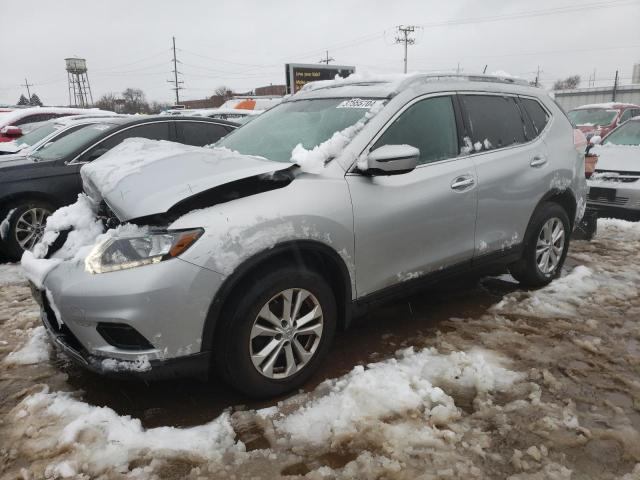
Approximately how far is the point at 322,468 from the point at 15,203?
4.57 metres

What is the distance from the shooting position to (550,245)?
13.9ft

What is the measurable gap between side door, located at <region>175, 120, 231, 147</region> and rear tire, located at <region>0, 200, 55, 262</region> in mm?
1896

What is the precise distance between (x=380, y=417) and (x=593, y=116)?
45.4ft

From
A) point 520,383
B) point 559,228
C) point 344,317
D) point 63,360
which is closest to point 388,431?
point 344,317

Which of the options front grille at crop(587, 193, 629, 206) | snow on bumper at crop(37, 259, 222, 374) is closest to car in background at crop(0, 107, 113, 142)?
snow on bumper at crop(37, 259, 222, 374)

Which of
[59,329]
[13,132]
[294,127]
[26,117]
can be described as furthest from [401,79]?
[26,117]

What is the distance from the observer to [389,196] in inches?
115

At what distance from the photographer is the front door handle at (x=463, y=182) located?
3286 mm

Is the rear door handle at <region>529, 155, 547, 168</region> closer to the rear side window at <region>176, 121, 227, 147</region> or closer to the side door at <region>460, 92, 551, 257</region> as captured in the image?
the side door at <region>460, 92, 551, 257</region>

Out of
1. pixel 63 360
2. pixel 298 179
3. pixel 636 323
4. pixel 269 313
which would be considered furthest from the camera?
pixel 636 323

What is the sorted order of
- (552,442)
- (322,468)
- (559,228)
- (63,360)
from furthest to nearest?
(559,228)
(63,360)
(552,442)
(322,468)

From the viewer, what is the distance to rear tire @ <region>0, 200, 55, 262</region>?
5082mm

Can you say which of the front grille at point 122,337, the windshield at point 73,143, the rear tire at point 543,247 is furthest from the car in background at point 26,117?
the rear tire at point 543,247

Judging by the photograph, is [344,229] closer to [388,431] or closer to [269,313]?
[269,313]
